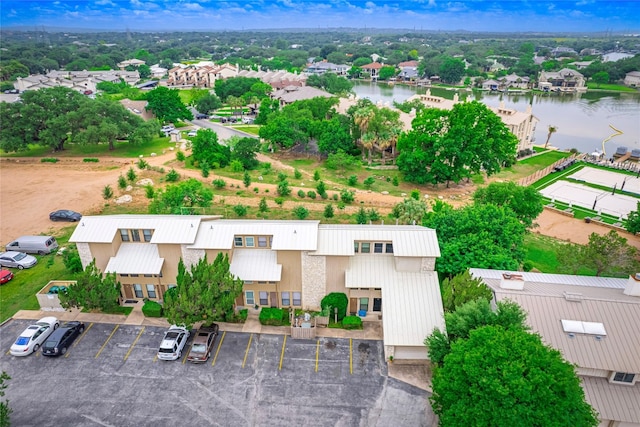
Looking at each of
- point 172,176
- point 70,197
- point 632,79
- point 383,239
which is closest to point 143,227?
point 383,239

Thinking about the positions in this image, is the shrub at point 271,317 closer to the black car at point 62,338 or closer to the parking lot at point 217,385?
the parking lot at point 217,385

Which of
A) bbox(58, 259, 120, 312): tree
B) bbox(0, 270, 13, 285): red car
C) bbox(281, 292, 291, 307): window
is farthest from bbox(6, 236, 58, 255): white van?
bbox(281, 292, 291, 307): window

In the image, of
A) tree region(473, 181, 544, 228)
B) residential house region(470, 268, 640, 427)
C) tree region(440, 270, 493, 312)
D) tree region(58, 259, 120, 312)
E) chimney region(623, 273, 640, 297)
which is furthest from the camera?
tree region(473, 181, 544, 228)

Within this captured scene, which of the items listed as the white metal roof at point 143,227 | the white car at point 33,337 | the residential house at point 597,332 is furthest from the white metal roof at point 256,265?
the residential house at point 597,332

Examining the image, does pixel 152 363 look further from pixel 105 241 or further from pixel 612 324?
pixel 612 324

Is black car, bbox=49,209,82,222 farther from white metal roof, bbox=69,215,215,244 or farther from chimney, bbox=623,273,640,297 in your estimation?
chimney, bbox=623,273,640,297

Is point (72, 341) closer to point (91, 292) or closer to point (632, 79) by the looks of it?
point (91, 292)

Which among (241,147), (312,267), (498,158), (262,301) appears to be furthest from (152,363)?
(498,158)
